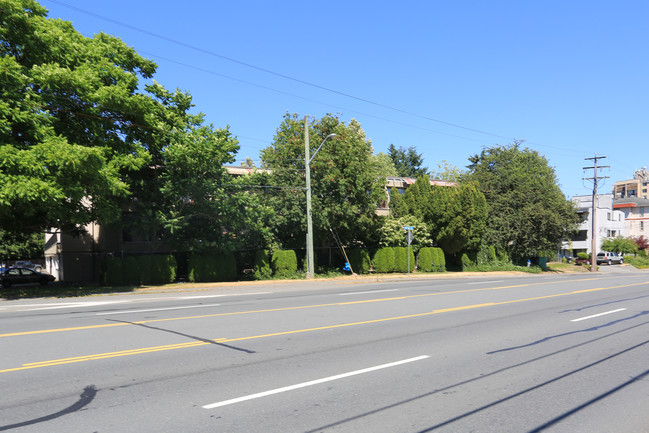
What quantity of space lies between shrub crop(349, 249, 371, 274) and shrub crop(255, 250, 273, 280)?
7.38m

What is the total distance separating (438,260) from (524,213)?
985 cm

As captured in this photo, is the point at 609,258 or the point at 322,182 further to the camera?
the point at 609,258

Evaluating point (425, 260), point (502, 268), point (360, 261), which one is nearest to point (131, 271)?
point (360, 261)

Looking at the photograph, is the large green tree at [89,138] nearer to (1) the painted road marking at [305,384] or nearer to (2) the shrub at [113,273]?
(2) the shrub at [113,273]

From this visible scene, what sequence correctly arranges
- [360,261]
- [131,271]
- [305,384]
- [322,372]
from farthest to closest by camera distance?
[360,261]
[131,271]
[322,372]
[305,384]

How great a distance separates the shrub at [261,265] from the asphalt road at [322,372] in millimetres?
16920

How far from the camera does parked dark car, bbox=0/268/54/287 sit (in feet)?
95.8

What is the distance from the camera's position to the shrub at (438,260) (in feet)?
126

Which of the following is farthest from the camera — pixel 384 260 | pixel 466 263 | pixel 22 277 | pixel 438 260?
pixel 466 263

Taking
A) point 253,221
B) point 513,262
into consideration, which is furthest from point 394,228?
point 513,262

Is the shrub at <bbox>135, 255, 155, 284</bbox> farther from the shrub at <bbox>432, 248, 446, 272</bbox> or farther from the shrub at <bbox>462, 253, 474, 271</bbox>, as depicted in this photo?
the shrub at <bbox>462, 253, 474, 271</bbox>

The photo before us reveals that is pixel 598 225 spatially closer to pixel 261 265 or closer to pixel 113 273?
pixel 261 265

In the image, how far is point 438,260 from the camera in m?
38.7

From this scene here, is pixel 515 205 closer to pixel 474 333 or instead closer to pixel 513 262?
pixel 513 262
